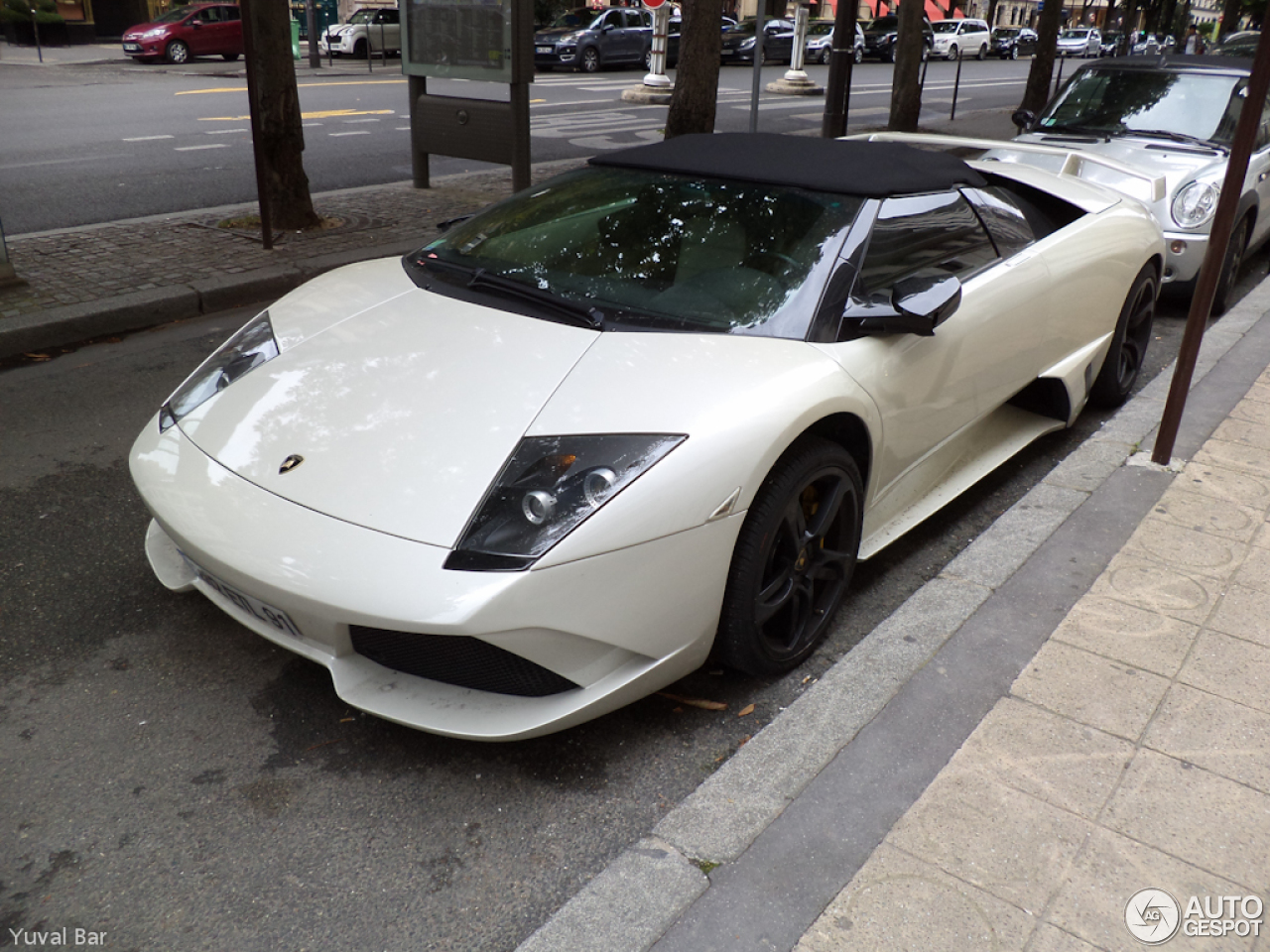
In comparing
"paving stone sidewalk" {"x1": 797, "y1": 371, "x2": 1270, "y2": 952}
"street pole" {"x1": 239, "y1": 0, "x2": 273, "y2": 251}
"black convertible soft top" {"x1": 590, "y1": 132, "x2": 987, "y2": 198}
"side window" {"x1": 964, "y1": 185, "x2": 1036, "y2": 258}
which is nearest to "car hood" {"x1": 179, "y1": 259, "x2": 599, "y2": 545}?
"black convertible soft top" {"x1": 590, "y1": 132, "x2": 987, "y2": 198}

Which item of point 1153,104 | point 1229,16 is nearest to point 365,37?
point 1153,104

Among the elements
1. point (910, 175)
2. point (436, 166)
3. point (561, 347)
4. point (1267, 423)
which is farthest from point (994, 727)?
point (436, 166)

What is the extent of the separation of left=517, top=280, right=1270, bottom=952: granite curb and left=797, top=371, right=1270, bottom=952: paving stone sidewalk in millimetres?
249

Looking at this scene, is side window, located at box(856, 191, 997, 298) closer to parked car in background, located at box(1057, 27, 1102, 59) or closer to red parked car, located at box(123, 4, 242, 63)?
red parked car, located at box(123, 4, 242, 63)

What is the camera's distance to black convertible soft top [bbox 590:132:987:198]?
3311mm

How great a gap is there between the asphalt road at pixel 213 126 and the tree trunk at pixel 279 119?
56.0 inches

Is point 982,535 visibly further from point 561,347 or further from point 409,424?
point 409,424

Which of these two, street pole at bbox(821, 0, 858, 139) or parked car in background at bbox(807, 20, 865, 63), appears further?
parked car in background at bbox(807, 20, 865, 63)

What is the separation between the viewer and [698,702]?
9.33 feet

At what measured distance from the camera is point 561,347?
2738 millimetres

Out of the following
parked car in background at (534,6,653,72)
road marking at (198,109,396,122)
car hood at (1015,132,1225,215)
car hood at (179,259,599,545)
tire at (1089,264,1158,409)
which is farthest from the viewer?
parked car in background at (534,6,653,72)

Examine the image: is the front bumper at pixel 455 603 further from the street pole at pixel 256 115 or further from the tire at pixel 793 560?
the street pole at pixel 256 115

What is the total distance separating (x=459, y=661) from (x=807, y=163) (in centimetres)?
207

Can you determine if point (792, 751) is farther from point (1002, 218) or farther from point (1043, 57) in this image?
point (1043, 57)
